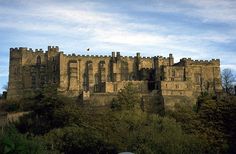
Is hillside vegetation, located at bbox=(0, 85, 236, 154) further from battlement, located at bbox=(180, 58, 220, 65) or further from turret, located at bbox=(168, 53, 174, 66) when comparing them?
turret, located at bbox=(168, 53, 174, 66)

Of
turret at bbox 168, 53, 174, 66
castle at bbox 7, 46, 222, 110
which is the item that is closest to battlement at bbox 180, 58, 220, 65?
castle at bbox 7, 46, 222, 110

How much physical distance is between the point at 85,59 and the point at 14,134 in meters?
62.1

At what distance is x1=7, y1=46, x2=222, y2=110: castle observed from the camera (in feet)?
261

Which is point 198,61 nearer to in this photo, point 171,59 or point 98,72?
point 171,59

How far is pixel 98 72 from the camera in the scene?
83.8 meters

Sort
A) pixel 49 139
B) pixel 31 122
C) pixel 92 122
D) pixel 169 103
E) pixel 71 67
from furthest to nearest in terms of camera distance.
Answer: pixel 71 67
pixel 169 103
pixel 31 122
pixel 92 122
pixel 49 139

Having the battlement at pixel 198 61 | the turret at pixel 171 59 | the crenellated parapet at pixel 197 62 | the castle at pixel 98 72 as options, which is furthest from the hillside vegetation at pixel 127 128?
the turret at pixel 171 59

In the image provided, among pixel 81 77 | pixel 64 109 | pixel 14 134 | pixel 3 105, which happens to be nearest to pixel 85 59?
pixel 81 77

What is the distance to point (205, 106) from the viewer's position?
58.8 meters

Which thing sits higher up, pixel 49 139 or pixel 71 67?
pixel 71 67

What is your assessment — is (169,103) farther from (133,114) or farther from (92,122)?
(92,122)

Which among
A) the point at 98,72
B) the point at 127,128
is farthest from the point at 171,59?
the point at 127,128

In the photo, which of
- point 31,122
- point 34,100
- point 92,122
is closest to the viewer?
point 92,122

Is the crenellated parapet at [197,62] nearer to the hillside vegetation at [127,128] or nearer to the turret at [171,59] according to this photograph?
the turret at [171,59]
